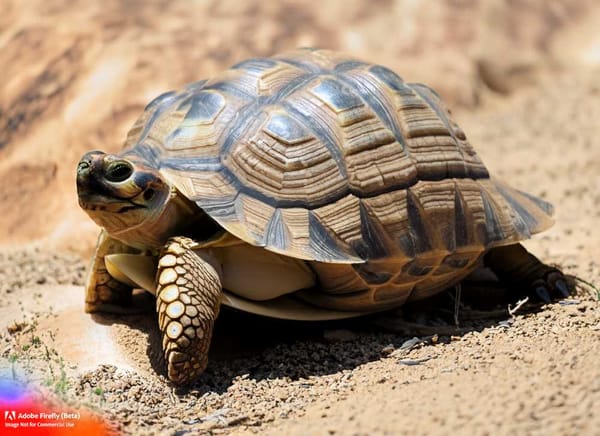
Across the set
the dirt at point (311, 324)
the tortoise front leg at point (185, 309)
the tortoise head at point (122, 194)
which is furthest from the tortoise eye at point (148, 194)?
the dirt at point (311, 324)

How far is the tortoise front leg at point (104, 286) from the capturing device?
3.82m

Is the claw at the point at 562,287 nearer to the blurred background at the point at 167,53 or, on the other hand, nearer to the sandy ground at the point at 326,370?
the sandy ground at the point at 326,370

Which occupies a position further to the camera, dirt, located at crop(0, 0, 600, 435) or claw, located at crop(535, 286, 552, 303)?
claw, located at crop(535, 286, 552, 303)

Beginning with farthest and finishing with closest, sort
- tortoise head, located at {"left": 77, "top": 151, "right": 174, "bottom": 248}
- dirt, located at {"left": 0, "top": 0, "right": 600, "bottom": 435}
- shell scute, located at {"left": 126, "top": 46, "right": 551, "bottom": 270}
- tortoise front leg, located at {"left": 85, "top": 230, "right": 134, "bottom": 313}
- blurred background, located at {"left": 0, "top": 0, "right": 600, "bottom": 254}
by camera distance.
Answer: blurred background, located at {"left": 0, "top": 0, "right": 600, "bottom": 254}, tortoise front leg, located at {"left": 85, "top": 230, "right": 134, "bottom": 313}, shell scute, located at {"left": 126, "top": 46, "right": 551, "bottom": 270}, tortoise head, located at {"left": 77, "top": 151, "right": 174, "bottom": 248}, dirt, located at {"left": 0, "top": 0, "right": 600, "bottom": 435}

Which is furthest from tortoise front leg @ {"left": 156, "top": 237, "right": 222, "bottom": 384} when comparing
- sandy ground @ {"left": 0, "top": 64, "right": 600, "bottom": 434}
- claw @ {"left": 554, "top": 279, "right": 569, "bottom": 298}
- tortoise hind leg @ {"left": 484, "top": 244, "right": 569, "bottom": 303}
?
claw @ {"left": 554, "top": 279, "right": 569, "bottom": 298}

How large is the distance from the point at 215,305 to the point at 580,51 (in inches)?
288

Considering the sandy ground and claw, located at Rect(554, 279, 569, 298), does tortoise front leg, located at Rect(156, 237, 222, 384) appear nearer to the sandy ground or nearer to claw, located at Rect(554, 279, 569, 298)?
the sandy ground

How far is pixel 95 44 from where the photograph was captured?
6652mm

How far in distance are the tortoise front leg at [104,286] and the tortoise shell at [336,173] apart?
0.47 m

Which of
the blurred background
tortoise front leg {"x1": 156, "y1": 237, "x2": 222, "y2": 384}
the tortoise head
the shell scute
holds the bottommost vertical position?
the blurred background

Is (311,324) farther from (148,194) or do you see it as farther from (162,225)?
(148,194)

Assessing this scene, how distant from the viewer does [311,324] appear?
3795 millimetres

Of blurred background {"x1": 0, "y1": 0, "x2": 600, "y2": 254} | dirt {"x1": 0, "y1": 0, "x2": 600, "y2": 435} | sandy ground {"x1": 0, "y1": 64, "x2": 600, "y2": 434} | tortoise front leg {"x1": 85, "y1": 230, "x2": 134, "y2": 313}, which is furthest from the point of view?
blurred background {"x1": 0, "y1": 0, "x2": 600, "y2": 254}

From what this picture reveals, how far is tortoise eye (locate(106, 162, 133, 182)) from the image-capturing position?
10.8 ft
